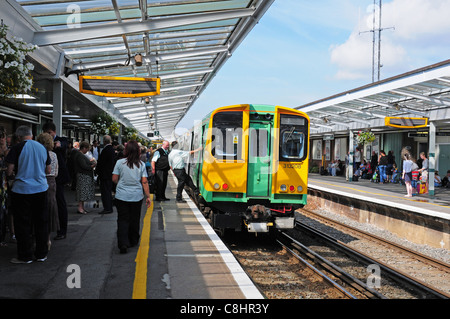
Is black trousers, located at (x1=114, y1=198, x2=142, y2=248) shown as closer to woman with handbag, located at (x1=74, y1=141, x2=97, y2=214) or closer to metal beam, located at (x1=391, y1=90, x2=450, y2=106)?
woman with handbag, located at (x1=74, y1=141, x2=97, y2=214)

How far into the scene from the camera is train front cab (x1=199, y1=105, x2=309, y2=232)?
8766mm

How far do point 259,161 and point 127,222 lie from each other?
3705 mm

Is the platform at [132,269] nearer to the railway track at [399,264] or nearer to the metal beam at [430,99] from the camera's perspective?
the railway track at [399,264]

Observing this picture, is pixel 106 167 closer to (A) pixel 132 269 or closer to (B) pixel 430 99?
(A) pixel 132 269

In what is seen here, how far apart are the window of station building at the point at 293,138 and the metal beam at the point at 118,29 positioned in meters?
2.81

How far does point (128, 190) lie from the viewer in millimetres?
6043

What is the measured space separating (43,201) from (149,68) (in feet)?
31.6

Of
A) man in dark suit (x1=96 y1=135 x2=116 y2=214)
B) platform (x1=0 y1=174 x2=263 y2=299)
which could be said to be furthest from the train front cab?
man in dark suit (x1=96 y1=135 x2=116 y2=214)

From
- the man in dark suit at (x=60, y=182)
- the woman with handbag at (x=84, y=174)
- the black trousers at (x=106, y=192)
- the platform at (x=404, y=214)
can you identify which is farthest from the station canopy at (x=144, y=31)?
the platform at (x=404, y=214)

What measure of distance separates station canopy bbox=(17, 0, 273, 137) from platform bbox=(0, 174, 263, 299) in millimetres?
4099

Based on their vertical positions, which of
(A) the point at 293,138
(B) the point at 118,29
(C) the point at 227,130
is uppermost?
(B) the point at 118,29

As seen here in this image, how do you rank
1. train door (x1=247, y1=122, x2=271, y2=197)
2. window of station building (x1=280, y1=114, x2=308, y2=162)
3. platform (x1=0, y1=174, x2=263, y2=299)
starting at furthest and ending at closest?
window of station building (x1=280, y1=114, x2=308, y2=162), train door (x1=247, y1=122, x2=271, y2=197), platform (x1=0, y1=174, x2=263, y2=299)

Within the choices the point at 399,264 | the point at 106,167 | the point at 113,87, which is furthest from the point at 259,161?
the point at 113,87
